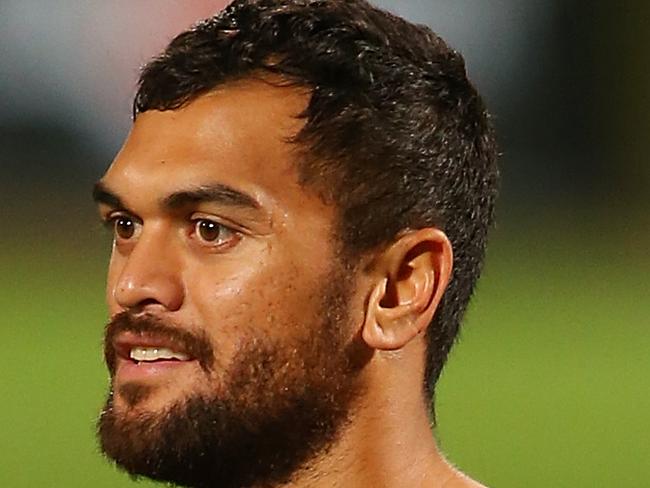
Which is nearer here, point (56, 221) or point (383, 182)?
point (383, 182)

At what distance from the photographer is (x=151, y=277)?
3270 millimetres

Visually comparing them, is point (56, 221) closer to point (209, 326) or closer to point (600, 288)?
point (600, 288)

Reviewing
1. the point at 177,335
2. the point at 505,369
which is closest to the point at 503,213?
the point at 505,369

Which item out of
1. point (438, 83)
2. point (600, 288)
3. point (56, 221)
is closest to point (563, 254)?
point (600, 288)

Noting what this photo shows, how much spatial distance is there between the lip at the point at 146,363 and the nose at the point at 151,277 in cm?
5

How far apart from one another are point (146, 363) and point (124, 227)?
264 mm

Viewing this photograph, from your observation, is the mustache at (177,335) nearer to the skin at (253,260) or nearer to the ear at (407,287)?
the skin at (253,260)

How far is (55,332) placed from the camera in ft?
32.4

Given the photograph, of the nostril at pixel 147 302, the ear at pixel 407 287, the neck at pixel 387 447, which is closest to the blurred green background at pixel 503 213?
the neck at pixel 387 447

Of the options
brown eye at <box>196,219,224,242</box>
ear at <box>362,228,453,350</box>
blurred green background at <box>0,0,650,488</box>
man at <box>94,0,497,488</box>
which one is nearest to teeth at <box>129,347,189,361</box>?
man at <box>94,0,497,488</box>

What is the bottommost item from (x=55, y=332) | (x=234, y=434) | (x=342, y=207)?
(x=55, y=332)

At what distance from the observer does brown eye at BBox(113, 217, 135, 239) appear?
3.38 m

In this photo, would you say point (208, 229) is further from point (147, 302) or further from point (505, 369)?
point (505, 369)

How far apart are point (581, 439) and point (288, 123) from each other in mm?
5769
